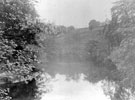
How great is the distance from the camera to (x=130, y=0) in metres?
11.1

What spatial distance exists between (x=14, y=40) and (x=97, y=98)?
11.9 metres

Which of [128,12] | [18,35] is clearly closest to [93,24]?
[128,12]

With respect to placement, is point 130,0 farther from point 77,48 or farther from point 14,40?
point 77,48

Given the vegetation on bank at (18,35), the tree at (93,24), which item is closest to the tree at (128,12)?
the vegetation on bank at (18,35)

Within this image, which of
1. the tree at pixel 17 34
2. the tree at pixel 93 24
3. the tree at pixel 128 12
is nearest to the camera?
the tree at pixel 17 34

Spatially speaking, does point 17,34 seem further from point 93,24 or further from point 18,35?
point 93,24

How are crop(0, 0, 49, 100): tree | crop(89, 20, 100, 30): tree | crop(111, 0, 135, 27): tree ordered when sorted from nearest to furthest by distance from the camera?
crop(0, 0, 49, 100): tree
crop(111, 0, 135, 27): tree
crop(89, 20, 100, 30): tree

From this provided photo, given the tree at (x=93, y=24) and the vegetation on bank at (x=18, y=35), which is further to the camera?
the tree at (x=93, y=24)

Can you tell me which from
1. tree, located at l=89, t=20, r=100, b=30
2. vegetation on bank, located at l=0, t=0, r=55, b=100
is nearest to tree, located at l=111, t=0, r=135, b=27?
vegetation on bank, located at l=0, t=0, r=55, b=100

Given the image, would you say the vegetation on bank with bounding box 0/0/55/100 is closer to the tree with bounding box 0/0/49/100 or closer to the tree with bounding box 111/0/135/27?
the tree with bounding box 0/0/49/100

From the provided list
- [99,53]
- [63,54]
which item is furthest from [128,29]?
[63,54]

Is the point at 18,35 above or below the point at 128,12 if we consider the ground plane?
below

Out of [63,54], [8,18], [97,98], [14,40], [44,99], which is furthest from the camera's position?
[63,54]

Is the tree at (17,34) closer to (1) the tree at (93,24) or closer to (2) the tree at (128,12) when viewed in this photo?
(2) the tree at (128,12)
